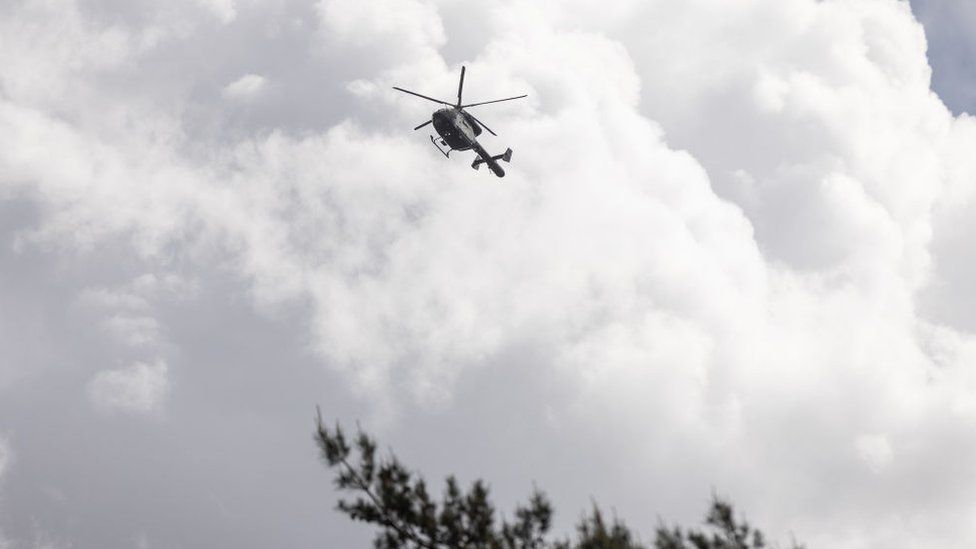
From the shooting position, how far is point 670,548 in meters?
18.7

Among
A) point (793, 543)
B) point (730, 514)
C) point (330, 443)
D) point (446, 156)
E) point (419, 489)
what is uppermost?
point (446, 156)

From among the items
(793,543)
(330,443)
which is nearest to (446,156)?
(330,443)

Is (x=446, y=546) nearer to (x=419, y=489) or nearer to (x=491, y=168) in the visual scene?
(x=419, y=489)

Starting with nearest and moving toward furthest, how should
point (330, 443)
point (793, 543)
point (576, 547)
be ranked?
point (793, 543), point (576, 547), point (330, 443)

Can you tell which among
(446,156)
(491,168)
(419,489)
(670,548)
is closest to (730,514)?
(670,548)

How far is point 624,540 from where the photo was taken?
61.8ft

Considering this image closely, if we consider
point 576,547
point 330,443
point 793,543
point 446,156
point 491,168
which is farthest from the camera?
point 491,168

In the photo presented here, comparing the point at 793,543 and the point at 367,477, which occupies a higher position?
the point at 367,477

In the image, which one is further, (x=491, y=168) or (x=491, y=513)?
(x=491, y=168)

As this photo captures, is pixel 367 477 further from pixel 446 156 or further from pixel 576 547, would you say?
pixel 446 156

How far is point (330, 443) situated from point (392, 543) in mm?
2955

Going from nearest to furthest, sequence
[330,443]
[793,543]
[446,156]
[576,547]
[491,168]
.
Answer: [793,543] → [576,547] → [330,443] → [446,156] → [491,168]

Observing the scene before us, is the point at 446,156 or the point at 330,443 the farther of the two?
the point at 446,156

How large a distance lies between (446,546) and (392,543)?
1.36 meters
